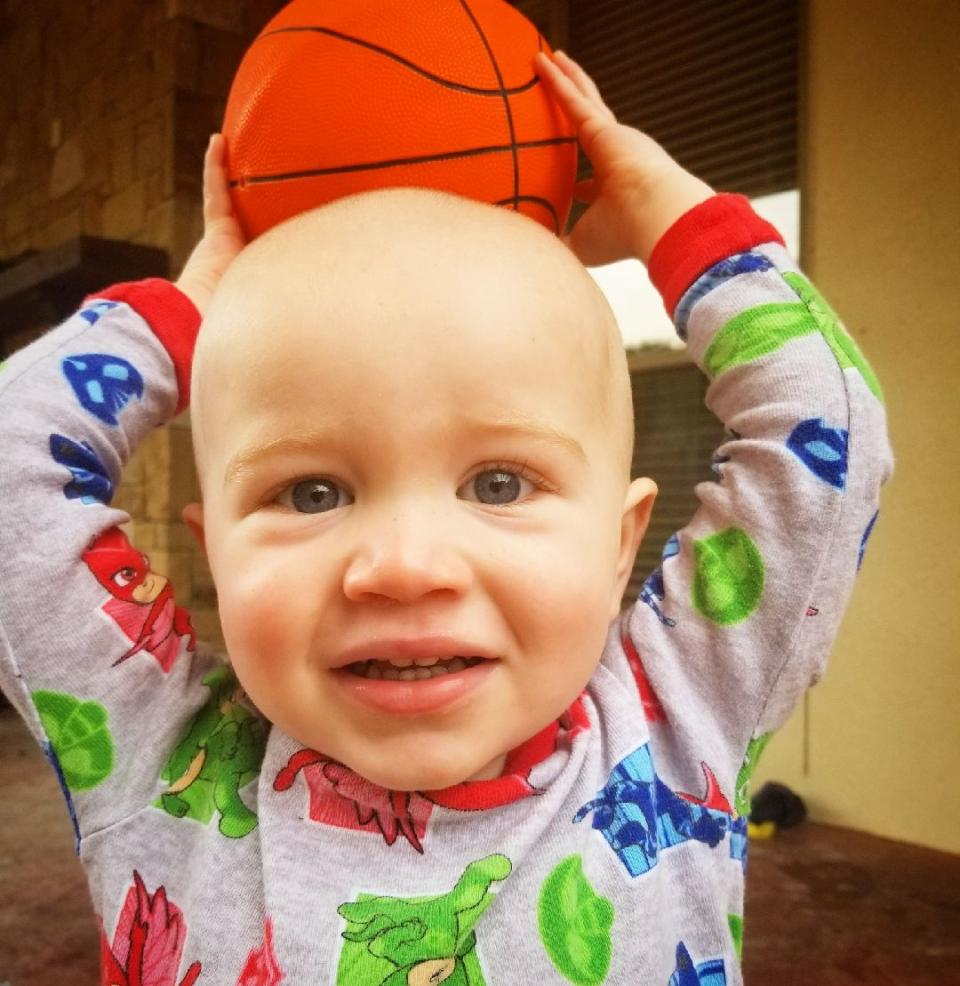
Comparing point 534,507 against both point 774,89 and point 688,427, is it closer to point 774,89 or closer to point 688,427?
point 688,427

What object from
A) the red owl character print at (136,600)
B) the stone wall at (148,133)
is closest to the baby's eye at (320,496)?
the red owl character print at (136,600)

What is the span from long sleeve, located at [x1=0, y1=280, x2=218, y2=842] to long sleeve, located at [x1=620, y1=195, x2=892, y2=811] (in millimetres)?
453

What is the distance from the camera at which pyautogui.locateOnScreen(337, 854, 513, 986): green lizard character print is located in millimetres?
730

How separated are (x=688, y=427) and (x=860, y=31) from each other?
116cm

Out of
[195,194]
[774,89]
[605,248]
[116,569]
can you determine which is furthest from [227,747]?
[195,194]

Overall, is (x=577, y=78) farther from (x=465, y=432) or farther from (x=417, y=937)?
(x=417, y=937)

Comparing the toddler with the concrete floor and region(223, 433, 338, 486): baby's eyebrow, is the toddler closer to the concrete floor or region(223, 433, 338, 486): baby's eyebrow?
region(223, 433, 338, 486): baby's eyebrow

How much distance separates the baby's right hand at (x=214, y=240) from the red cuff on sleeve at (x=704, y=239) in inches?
18.4

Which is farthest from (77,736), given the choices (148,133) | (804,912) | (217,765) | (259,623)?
(148,133)

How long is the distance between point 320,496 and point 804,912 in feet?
5.79

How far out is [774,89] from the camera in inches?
108

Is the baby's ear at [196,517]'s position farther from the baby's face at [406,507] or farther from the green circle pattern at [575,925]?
the green circle pattern at [575,925]

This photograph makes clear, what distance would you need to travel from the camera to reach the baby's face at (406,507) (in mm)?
695

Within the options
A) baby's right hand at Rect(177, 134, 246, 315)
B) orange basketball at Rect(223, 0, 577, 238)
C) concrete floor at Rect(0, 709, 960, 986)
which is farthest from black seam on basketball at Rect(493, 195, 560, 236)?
concrete floor at Rect(0, 709, 960, 986)
